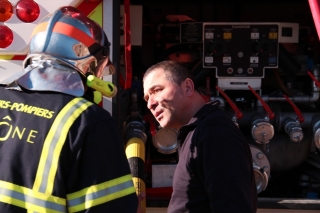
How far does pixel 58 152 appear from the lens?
57.2 inches

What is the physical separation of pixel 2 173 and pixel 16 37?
124 cm

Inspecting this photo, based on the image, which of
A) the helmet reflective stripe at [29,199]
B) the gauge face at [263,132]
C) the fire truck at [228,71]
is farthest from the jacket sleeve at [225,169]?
the gauge face at [263,132]

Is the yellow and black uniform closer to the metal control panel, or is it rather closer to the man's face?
the man's face

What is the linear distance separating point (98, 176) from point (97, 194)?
0.15 feet

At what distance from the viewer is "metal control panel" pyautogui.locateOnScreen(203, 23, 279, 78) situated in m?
3.47

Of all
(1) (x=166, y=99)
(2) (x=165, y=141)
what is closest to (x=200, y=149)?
(1) (x=166, y=99)

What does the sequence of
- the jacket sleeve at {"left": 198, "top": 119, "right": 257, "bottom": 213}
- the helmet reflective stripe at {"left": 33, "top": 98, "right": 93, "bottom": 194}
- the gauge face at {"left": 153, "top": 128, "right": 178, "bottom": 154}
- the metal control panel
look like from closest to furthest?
the helmet reflective stripe at {"left": 33, "top": 98, "right": 93, "bottom": 194}, the jacket sleeve at {"left": 198, "top": 119, "right": 257, "bottom": 213}, the gauge face at {"left": 153, "top": 128, "right": 178, "bottom": 154}, the metal control panel

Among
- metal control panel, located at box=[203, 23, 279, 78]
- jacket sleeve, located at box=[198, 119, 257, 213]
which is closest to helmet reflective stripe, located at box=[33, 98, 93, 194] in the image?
jacket sleeve, located at box=[198, 119, 257, 213]

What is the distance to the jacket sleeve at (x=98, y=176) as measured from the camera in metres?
1.47

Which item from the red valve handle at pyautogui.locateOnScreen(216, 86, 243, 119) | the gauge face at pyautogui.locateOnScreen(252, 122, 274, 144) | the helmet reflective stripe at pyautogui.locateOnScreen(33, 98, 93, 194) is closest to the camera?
the helmet reflective stripe at pyautogui.locateOnScreen(33, 98, 93, 194)

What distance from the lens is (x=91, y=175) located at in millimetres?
1469

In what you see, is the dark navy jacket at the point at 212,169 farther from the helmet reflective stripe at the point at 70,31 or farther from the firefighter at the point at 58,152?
the helmet reflective stripe at the point at 70,31

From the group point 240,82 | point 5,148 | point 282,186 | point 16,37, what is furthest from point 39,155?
point 282,186

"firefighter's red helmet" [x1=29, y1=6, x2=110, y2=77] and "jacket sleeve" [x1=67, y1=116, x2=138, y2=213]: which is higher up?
"firefighter's red helmet" [x1=29, y1=6, x2=110, y2=77]
